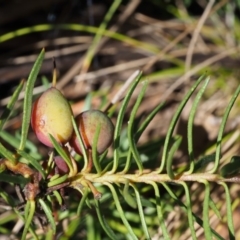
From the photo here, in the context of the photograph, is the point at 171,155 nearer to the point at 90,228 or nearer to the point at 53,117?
the point at 53,117

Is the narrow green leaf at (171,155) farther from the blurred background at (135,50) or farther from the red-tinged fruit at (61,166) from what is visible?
the blurred background at (135,50)

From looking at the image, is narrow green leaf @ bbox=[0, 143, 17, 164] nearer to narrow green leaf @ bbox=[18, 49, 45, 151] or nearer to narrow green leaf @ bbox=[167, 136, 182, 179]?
narrow green leaf @ bbox=[18, 49, 45, 151]

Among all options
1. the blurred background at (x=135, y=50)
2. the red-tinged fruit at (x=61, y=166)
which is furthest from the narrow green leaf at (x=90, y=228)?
the blurred background at (x=135, y=50)

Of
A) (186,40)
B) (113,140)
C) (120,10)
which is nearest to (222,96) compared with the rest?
(186,40)

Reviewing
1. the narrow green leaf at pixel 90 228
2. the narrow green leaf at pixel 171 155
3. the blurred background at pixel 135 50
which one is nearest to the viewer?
the narrow green leaf at pixel 171 155

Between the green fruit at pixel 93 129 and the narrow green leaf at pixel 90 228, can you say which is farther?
the narrow green leaf at pixel 90 228

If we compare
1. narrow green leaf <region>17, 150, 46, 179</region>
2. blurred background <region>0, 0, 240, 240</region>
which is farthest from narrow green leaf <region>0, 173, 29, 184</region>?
blurred background <region>0, 0, 240, 240</region>

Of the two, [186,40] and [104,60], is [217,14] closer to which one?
[186,40]
